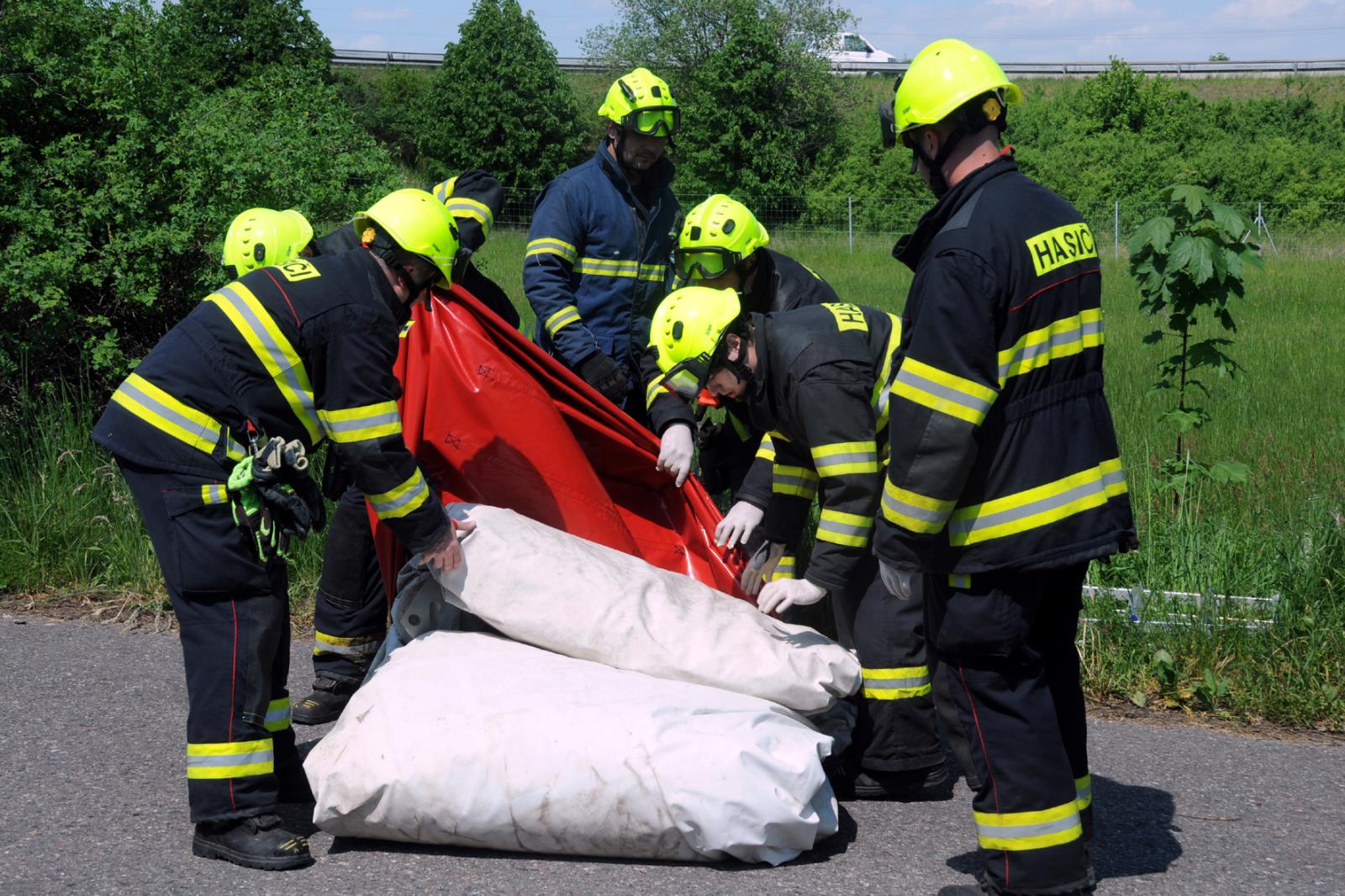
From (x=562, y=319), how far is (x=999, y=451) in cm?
249

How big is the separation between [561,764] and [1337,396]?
7997 mm

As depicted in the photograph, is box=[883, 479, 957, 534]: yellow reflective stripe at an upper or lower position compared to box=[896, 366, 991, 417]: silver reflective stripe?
lower

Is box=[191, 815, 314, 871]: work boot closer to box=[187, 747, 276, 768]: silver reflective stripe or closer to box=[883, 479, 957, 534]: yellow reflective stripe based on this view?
box=[187, 747, 276, 768]: silver reflective stripe

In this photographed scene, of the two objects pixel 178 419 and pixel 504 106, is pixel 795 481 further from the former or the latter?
pixel 504 106

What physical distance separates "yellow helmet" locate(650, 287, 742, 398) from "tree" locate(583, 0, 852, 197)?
24923 millimetres

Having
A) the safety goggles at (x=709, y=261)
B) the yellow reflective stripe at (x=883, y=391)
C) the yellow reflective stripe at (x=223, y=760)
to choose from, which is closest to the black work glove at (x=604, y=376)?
the safety goggles at (x=709, y=261)

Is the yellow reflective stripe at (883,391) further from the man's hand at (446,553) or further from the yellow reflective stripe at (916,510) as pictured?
the man's hand at (446,553)

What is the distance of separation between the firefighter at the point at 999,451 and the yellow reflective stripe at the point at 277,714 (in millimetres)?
1821

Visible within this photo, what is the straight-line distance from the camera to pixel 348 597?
178 inches

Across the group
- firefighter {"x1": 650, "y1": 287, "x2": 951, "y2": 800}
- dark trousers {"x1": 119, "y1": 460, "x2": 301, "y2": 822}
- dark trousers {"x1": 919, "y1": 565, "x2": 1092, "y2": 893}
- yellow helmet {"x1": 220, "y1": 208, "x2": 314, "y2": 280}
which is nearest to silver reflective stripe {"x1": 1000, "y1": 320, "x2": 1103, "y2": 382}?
dark trousers {"x1": 919, "y1": 565, "x2": 1092, "y2": 893}

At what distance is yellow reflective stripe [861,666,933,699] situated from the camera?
384cm

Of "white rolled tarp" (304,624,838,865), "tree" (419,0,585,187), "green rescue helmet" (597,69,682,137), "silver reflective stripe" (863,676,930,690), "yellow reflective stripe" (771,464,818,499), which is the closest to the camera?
"white rolled tarp" (304,624,838,865)

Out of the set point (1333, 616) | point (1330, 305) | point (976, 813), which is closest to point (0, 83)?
point (976, 813)

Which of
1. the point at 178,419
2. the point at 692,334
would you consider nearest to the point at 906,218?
the point at 692,334
